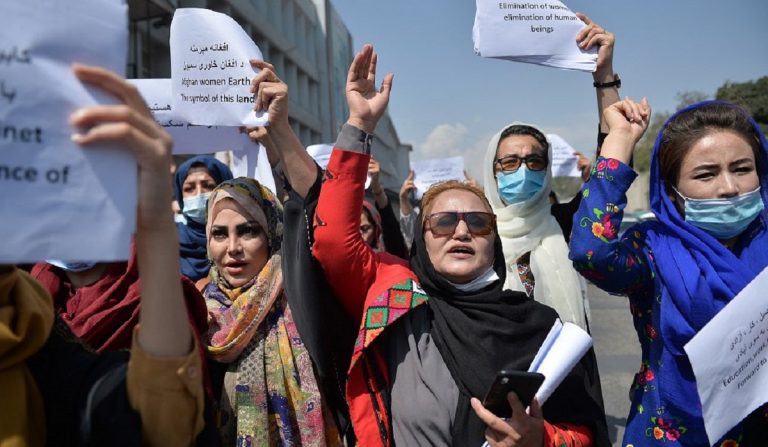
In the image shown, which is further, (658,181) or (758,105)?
(758,105)

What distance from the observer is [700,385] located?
4.67 ft

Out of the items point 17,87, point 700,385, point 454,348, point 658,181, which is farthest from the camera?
point 658,181

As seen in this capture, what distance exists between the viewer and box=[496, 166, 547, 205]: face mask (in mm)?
2607

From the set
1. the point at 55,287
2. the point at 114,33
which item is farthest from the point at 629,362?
the point at 114,33

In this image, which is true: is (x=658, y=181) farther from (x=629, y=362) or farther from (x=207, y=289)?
(x=629, y=362)

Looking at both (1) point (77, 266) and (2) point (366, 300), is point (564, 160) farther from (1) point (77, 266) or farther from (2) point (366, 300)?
(1) point (77, 266)

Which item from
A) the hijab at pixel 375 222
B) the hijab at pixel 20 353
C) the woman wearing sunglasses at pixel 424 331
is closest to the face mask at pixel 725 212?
the woman wearing sunglasses at pixel 424 331

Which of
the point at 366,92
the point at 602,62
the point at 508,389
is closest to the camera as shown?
the point at 508,389

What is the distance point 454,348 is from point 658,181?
848 millimetres

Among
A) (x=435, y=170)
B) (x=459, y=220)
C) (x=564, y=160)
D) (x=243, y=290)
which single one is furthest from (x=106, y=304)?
Result: (x=435, y=170)

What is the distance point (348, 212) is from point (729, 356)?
1.07m

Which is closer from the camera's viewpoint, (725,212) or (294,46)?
(725,212)

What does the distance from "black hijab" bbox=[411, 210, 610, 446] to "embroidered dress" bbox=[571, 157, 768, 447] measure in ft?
0.45

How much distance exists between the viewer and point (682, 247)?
162 cm
